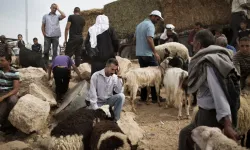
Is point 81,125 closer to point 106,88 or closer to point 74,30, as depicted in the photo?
point 106,88

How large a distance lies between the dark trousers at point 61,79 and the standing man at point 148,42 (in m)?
2.02

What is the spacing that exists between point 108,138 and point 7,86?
361 cm

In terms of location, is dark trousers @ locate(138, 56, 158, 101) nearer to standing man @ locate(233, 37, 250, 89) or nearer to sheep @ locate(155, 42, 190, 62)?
sheep @ locate(155, 42, 190, 62)

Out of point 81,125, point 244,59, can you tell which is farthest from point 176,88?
point 81,125

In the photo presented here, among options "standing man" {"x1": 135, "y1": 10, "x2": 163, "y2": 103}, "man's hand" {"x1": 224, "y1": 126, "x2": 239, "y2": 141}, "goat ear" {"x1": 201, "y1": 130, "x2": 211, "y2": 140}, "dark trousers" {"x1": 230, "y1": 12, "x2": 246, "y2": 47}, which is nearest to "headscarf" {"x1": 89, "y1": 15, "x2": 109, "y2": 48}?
"standing man" {"x1": 135, "y1": 10, "x2": 163, "y2": 103}

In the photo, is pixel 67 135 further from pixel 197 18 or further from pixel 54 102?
pixel 197 18

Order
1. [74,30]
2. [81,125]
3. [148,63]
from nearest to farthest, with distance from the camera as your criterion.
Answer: [81,125]
[148,63]
[74,30]

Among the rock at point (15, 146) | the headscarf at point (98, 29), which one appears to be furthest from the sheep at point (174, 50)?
the rock at point (15, 146)

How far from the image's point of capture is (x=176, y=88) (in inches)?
301

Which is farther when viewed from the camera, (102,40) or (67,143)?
(102,40)

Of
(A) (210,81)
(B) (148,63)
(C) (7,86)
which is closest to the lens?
(A) (210,81)

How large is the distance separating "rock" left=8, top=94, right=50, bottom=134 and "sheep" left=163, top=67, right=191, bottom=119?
302 centimetres

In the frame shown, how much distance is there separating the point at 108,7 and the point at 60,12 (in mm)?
7817

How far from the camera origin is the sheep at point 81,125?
5.45 metres
